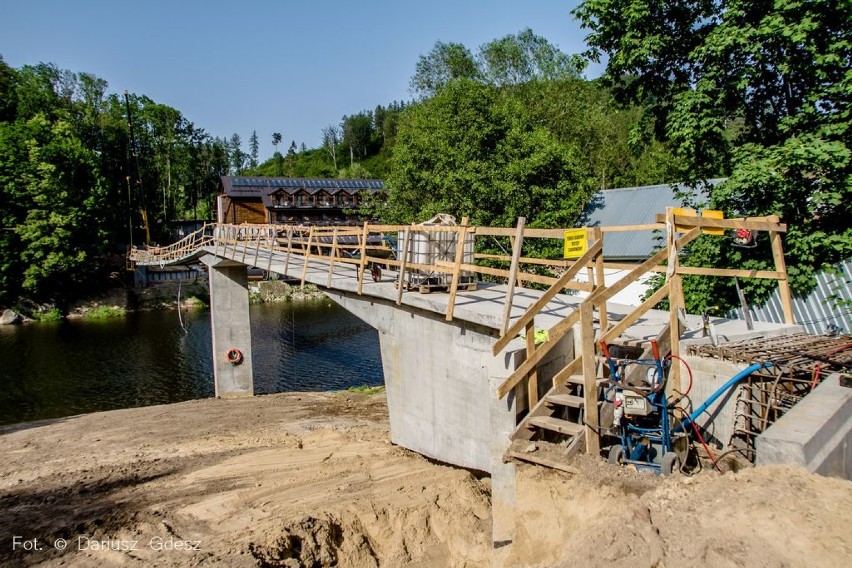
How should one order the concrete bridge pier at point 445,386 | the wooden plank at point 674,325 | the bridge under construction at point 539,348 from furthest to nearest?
the concrete bridge pier at point 445,386, the wooden plank at point 674,325, the bridge under construction at point 539,348

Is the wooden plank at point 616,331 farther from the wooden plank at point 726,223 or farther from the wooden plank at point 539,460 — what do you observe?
the wooden plank at point 539,460

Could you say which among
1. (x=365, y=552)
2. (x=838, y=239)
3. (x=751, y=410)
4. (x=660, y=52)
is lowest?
(x=365, y=552)

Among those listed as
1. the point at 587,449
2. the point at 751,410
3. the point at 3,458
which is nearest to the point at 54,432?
the point at 3,458

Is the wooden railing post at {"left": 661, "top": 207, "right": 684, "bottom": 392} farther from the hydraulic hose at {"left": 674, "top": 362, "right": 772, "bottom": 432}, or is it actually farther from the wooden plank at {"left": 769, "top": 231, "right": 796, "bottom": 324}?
the wooden plank at {"left": 769, "top": 231, "right": 796, "bottom": 324}

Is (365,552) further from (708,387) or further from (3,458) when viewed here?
(3,458)

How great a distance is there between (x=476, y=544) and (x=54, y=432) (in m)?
14.2

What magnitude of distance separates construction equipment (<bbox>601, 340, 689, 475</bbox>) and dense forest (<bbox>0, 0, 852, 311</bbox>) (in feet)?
21.3

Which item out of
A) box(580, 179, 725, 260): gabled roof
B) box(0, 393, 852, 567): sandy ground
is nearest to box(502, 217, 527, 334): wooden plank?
box(0, 393, 852, 567): sandy ground

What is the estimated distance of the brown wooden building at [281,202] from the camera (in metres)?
61.7

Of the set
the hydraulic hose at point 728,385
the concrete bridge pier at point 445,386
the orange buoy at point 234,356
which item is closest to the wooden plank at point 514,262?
the concrete bridge pier at point 445,386

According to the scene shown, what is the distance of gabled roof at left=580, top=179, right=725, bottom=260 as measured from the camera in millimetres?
21688

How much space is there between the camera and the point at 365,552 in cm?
892

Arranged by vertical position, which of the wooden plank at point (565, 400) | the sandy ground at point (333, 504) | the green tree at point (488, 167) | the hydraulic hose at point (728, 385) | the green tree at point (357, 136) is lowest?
the sandy ground at point (333, 504)

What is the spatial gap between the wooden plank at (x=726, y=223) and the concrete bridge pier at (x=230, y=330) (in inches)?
786
